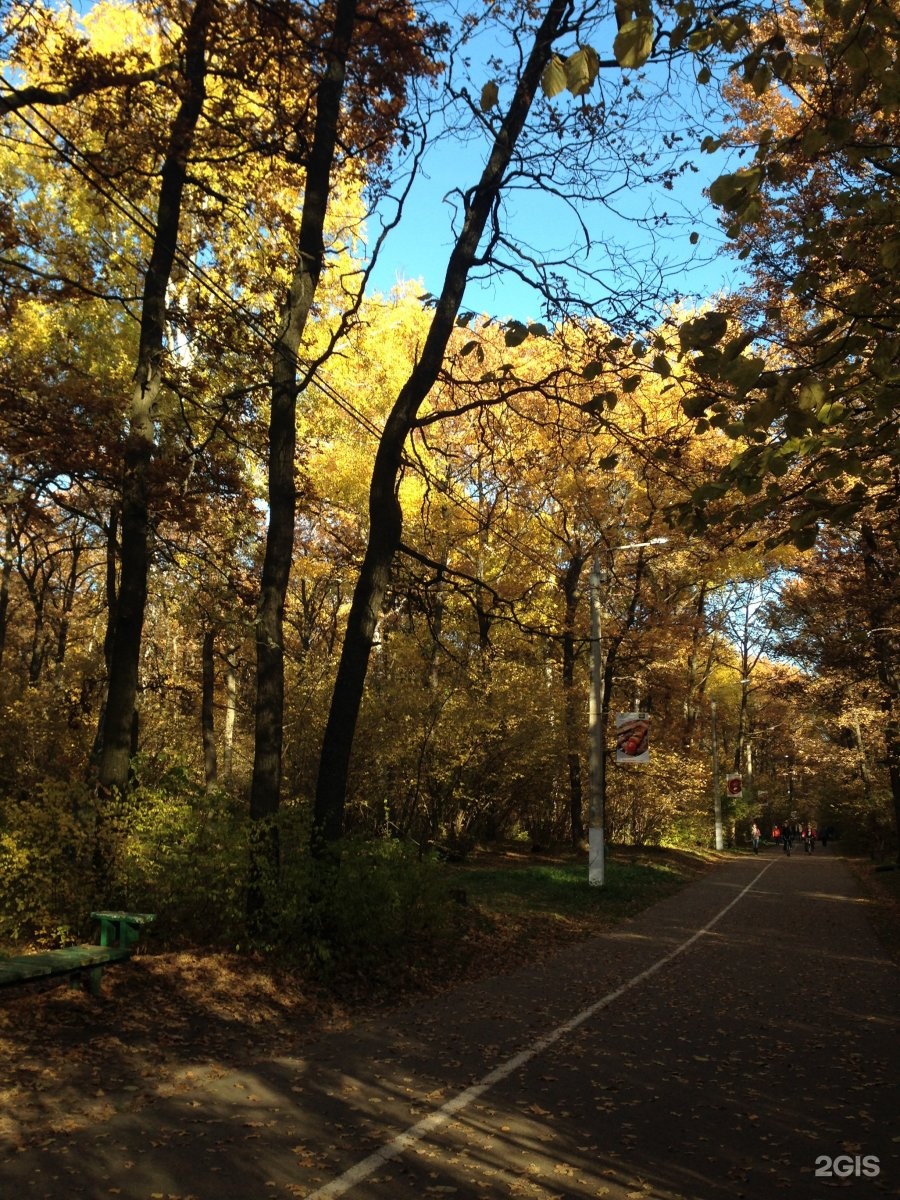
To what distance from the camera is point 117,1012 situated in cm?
660

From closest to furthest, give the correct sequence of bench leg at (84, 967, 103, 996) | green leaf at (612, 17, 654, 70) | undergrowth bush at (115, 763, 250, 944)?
green leaf at (612, 17, 654, 70) < bench leg at (84, 967, 103, 996) < undergrowth bush at (115, 763, 250, 944)

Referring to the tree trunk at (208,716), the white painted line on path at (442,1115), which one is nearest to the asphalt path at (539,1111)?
the white painted line on path at (442,1115)

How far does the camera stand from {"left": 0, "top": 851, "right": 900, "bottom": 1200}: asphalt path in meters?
4.18

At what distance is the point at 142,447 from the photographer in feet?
32.8

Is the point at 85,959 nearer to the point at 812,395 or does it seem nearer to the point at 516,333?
the point at 516,333

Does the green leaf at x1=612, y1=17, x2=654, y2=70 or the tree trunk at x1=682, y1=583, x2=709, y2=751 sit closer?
the green leaf at x1=612, y1=17, x2=654, y2=70

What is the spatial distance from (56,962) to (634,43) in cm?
661

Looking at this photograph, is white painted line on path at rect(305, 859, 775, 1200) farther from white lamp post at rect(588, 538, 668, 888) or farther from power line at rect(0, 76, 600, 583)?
white lamp post at rect(588, 538, 668, 888)

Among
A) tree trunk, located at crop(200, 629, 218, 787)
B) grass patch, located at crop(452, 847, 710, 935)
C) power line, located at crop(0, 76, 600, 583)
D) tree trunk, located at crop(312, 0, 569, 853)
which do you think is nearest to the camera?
power line, located at crop(0, 76, 600, 583)

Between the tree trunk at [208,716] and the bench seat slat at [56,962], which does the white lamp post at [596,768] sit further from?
the bench seat slat at [56,962]

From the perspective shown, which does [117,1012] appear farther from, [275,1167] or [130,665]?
[130,665]

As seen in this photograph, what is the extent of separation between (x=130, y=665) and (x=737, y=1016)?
24.1 feet

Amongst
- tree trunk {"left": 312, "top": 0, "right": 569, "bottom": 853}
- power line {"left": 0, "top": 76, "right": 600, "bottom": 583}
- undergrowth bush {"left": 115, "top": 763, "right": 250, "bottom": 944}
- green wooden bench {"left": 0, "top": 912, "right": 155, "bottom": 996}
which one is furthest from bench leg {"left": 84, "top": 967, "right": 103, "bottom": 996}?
power line {"left": 0, "top": 76, "right": 600, "bottom": 583}

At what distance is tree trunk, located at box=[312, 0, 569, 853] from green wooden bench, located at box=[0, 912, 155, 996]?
107 inches
